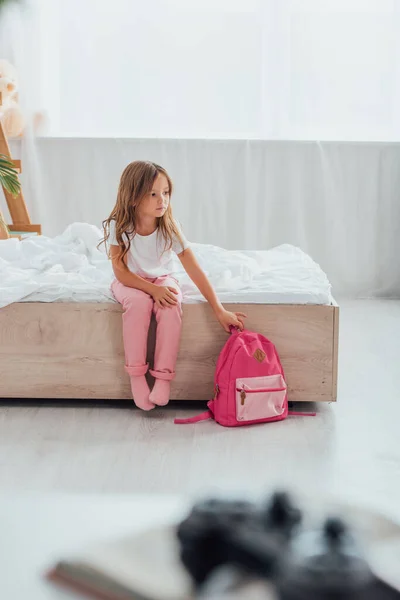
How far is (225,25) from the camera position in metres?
3.99

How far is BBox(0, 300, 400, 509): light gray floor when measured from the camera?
5.81 feet

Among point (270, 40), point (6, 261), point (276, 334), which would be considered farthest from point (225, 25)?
point (276, 334)

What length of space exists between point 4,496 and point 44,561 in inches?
5.1

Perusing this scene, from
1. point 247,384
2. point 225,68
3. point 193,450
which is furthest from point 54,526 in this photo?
point 225,68

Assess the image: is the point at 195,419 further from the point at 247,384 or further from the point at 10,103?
the point at 10,103

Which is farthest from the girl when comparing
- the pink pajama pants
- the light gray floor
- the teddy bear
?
the teddy bear

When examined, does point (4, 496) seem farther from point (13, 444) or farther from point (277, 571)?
point (13, 444)

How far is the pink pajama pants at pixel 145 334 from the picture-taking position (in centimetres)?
216

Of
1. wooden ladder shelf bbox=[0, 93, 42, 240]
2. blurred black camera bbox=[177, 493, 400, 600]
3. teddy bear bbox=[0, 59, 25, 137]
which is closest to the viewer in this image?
blurred black camera bbox=[177, 493, 400, 600]

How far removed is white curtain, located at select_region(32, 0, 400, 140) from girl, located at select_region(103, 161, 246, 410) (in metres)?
1.96

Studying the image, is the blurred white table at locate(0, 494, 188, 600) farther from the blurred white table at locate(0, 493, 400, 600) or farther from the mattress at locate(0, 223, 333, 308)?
the mattress at locate(0, 223, 333, 308)

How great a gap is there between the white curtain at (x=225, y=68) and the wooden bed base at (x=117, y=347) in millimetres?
2045

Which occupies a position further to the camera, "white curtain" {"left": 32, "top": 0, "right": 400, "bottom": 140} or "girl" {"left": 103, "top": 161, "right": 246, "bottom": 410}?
"white curtain" {"left": 32, "top": 0, "right": 400, "bottom": 140}

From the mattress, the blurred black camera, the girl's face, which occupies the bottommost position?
the mattress
